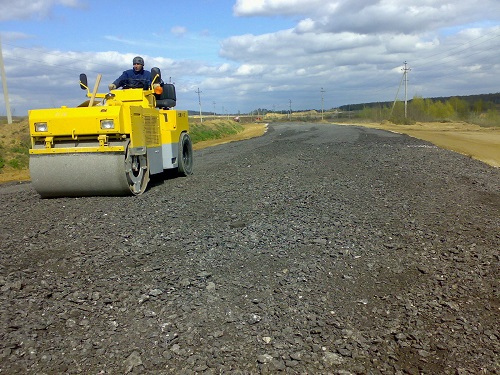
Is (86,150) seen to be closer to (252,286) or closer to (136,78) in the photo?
(136,78)

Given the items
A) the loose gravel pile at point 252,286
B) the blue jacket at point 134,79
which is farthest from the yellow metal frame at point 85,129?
the blue jacket at point 134,79

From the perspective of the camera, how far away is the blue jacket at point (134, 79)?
10.0m

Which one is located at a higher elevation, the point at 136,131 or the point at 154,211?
the point at 136,131

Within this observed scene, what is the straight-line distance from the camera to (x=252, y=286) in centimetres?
424

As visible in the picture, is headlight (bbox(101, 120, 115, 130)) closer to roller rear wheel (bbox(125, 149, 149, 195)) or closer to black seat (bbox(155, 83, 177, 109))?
roller rear wheel (bbox(125, 149, 149, 195))

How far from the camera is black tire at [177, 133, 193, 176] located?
11289 mm

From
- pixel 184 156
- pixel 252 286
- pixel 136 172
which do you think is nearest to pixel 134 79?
pixel 136 172

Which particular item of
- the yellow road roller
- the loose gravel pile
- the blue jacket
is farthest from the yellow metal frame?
the blue jacket

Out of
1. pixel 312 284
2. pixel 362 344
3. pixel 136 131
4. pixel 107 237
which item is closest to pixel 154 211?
pixel 107 237

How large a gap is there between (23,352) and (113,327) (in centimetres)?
62

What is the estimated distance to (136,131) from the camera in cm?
848

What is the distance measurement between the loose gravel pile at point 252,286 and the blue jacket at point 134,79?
3210 millimetres

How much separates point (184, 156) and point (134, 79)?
2.55m

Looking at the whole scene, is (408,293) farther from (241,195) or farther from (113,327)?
(241,195)
